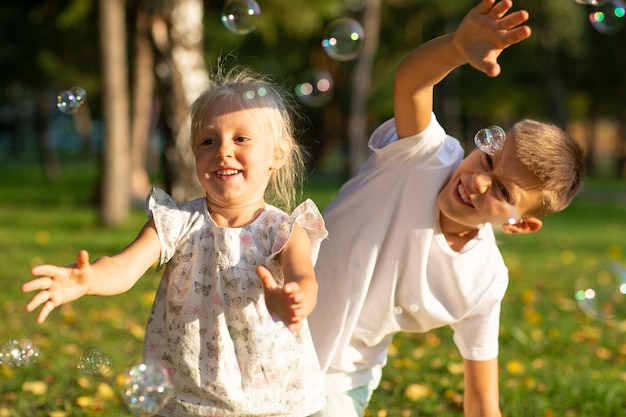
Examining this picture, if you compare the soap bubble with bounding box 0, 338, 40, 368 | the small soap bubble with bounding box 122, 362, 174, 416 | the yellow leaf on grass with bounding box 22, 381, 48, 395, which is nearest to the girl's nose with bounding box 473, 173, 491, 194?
the small soap bubble with bounding box 122, 362, 174, 416

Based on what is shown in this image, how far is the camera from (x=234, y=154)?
8.29ft

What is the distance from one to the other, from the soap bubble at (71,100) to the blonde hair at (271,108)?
0.94m

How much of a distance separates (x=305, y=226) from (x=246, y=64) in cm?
614

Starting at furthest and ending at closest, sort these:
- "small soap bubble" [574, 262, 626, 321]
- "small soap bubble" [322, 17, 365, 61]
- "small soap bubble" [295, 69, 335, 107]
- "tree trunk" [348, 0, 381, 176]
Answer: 1. "tree trunk" [348, 0, 381, 176]
2. "small soap bubble" [295, 69, 335, 107]
3. "small soap bubble" [322, 17, 365, 61]
4. "small soap bubble" [574, 262, 626, 321]

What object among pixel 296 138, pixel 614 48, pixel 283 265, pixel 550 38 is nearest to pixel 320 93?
pixel 296 138

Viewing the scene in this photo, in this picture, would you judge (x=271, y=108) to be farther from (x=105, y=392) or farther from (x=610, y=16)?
(x=610, y=16)

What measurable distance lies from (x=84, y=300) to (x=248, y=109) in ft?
15.3

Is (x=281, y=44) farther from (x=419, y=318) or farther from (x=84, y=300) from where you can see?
(x=419, y=318)

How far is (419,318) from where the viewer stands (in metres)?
2.95

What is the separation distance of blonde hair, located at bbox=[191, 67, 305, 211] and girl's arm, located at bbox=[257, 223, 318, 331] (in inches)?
11.2

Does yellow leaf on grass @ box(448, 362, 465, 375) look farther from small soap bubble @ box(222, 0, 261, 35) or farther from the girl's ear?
the girl's ear

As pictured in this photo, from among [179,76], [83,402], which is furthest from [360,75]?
[83,402]

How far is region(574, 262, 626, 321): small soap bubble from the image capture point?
3.81m

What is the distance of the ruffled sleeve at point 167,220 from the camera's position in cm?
253
